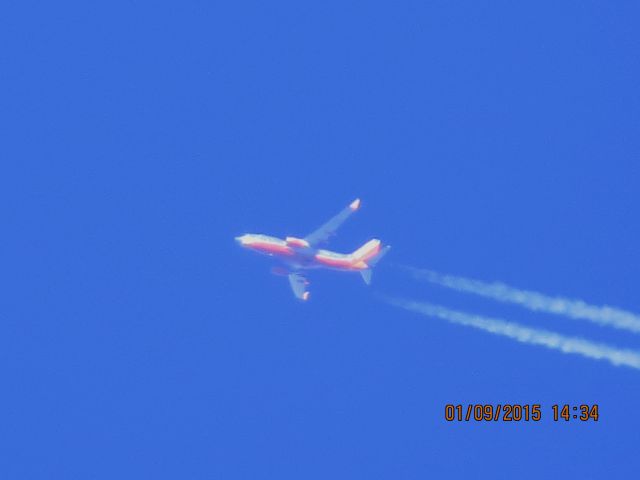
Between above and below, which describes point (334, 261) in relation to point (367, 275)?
above

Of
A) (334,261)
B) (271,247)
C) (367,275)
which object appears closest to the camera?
(334,261)

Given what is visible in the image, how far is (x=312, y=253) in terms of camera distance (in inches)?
3214

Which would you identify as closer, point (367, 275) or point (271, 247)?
point (367, 275)

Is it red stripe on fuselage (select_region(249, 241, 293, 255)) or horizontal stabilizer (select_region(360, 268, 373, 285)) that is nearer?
horizontal stabilizer (select_region(360, 268, 373, 285))

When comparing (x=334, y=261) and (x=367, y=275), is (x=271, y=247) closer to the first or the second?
(x=334, y=261)

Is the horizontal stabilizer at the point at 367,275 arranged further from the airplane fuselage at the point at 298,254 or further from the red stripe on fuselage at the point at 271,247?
the red stripe on fuselage at the point at 271,247

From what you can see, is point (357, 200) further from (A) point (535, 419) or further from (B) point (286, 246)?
(A) point (535, 419)

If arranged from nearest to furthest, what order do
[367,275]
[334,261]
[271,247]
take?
1. [334,261]
2. [367,275]
3. [271,247]

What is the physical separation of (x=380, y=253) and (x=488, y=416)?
493 inches

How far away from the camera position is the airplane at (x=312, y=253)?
267ft

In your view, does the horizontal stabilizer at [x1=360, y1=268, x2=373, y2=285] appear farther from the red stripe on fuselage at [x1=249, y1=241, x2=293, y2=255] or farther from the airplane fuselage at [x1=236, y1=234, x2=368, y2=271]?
the red stripe on fuselage at [x1=249, y1=241, x2=293, y2=255]

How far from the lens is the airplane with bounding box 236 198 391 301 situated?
8131 cm

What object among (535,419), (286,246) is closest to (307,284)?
(286,246)

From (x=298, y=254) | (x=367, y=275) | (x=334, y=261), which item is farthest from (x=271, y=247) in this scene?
(x=367, y=275)
